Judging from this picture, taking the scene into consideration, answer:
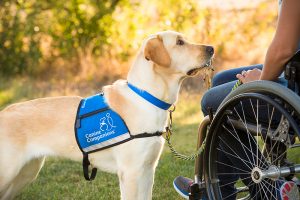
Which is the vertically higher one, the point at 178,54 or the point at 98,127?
the point at 178,54

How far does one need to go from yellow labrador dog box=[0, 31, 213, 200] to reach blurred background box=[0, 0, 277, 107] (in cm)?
525

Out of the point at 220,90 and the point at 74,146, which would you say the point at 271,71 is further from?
the point at 74,146

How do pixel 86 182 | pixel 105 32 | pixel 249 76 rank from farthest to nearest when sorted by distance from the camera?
pixel 105 32
pixel 86 182
pixel 249 76

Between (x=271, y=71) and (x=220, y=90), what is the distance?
52 cm

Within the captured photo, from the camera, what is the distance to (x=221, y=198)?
10.1ft

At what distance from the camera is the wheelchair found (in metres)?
2.51

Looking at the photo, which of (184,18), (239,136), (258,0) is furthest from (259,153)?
(258,0)

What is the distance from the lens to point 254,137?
295 cm

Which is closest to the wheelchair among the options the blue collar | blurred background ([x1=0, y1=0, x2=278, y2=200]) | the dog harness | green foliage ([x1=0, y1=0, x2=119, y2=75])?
the blue collar

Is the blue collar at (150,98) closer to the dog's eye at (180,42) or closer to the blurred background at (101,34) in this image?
the dog's eye at (180,42)

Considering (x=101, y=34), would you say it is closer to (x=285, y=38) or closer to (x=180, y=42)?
(x=180, y=42)

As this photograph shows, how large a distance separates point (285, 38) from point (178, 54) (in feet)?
3.21

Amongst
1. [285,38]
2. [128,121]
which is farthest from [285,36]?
[128,121]

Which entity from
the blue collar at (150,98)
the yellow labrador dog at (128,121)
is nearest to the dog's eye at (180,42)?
the yellow labrador dog at (128,121)
